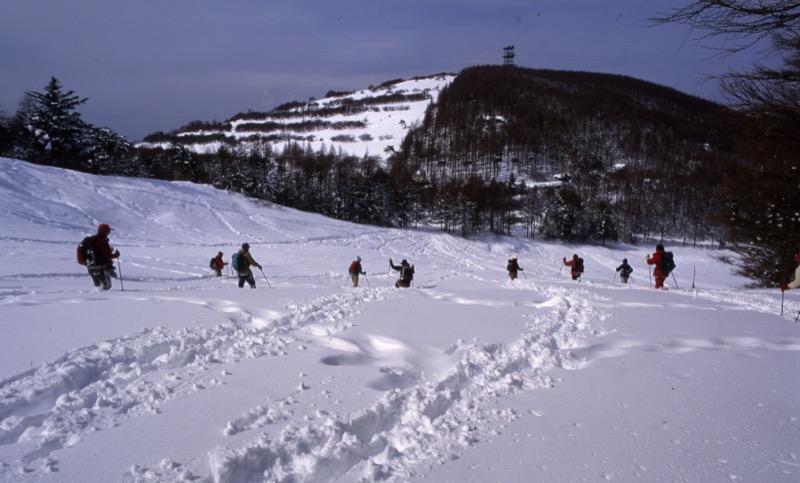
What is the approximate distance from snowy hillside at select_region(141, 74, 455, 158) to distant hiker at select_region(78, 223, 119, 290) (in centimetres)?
10734

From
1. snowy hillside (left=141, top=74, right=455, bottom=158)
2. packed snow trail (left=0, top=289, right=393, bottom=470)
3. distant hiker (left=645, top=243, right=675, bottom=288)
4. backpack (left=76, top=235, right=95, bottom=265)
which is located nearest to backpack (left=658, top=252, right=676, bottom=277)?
distant hiker (left=645, top=243, right=675, bottom=288)

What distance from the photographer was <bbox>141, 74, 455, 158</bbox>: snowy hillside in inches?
5157

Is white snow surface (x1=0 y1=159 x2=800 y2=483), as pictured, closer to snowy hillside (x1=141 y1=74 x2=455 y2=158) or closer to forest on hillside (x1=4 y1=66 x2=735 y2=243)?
forest on hillside (x1=4 y1=66 x2=735 y2=243)

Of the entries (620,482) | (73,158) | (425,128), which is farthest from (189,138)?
(620,482)

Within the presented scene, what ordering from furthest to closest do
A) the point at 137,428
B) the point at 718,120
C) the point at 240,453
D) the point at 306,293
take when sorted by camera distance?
the point at 306,293 < the point at 718,120 < the point at 137,428 < the point at 240,453

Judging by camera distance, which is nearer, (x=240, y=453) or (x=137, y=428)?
(x=240, y=453)

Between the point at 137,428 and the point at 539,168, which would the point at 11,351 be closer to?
the point at 137,428

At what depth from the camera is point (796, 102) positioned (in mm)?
4914

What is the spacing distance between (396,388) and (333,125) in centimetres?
15341

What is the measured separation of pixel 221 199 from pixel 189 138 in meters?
125

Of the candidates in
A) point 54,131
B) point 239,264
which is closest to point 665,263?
point 239,264

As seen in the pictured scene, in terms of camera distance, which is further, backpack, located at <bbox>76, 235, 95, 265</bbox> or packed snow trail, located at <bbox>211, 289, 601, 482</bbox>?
backpack, located at <bbox>76, 235, 95, 265</bbox>

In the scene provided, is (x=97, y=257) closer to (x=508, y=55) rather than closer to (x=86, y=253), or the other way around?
(x=86, y=253)

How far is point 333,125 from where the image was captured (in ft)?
491
